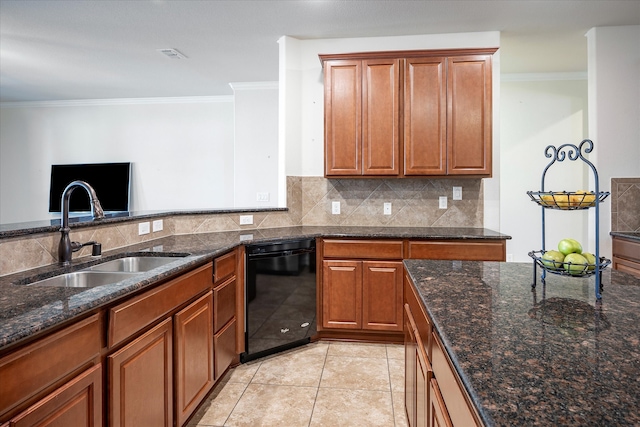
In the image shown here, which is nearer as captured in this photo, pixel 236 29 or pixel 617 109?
pixel 617 109

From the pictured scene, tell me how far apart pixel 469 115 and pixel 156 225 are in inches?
105

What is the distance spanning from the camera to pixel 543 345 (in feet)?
Answer: 2.58

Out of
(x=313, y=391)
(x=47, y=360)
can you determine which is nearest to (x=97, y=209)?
(x=47, y=360)

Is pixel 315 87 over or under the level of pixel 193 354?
over

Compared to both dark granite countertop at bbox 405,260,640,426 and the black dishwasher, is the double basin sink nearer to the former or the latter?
the black dishwasher

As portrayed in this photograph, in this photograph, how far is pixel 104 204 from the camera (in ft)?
18.2

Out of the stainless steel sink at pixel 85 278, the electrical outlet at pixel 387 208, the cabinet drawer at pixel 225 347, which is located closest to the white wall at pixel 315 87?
the electrical outlet at pixel 387 208

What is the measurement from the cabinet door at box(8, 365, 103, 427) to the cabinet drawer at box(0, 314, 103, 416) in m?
0.04

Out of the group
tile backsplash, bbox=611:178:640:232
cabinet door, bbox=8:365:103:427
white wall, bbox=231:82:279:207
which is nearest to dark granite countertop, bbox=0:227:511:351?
cabinet door, bbox=8:365:103:427

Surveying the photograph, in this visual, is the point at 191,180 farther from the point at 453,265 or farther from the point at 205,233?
the point at 453,265

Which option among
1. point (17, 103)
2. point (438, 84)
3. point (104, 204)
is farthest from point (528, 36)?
point (17, 103)

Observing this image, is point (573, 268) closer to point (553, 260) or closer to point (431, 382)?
point (553, 260)

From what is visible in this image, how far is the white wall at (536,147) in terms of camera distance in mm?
4281

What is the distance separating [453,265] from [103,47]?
4044 mm
